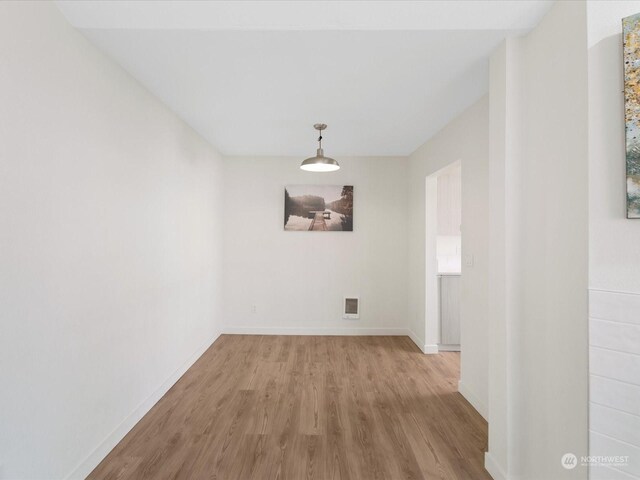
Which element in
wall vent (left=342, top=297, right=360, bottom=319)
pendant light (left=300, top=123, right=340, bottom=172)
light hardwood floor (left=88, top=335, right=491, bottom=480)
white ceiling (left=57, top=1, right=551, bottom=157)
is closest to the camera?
white ceiling (left=57, top=1, right=551, bottom=157)

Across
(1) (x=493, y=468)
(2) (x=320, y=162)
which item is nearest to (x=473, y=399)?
(1) (x=493, y=468)

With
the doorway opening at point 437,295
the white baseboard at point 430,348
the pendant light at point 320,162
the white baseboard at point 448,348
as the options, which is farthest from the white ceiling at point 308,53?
the white baseboard at point 448,348

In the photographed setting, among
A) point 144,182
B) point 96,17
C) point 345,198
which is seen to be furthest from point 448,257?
point 96,17

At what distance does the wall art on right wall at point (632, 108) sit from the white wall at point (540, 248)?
0.13m

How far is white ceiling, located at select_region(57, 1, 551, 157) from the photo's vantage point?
1.68 metres

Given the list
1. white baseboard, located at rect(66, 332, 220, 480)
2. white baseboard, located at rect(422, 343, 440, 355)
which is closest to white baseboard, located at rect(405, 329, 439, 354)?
white baseboard, located at rect(422, 343, 440, 355)

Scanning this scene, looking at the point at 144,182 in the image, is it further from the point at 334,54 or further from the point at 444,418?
the point at 444,418

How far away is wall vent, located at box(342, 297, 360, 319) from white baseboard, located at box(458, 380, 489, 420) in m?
1.78

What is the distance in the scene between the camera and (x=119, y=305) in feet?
7.14

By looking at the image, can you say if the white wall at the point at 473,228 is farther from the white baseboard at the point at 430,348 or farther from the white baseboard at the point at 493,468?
the white baseboard at the point at 430,348

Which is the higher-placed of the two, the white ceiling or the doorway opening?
the white ceiling

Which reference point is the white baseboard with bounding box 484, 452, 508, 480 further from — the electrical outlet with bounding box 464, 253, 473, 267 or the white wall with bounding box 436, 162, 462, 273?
the white wall with bounding box 436, 162, 462, 273

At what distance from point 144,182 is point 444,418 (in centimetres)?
296

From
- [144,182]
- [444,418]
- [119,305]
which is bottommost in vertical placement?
[444,418]
